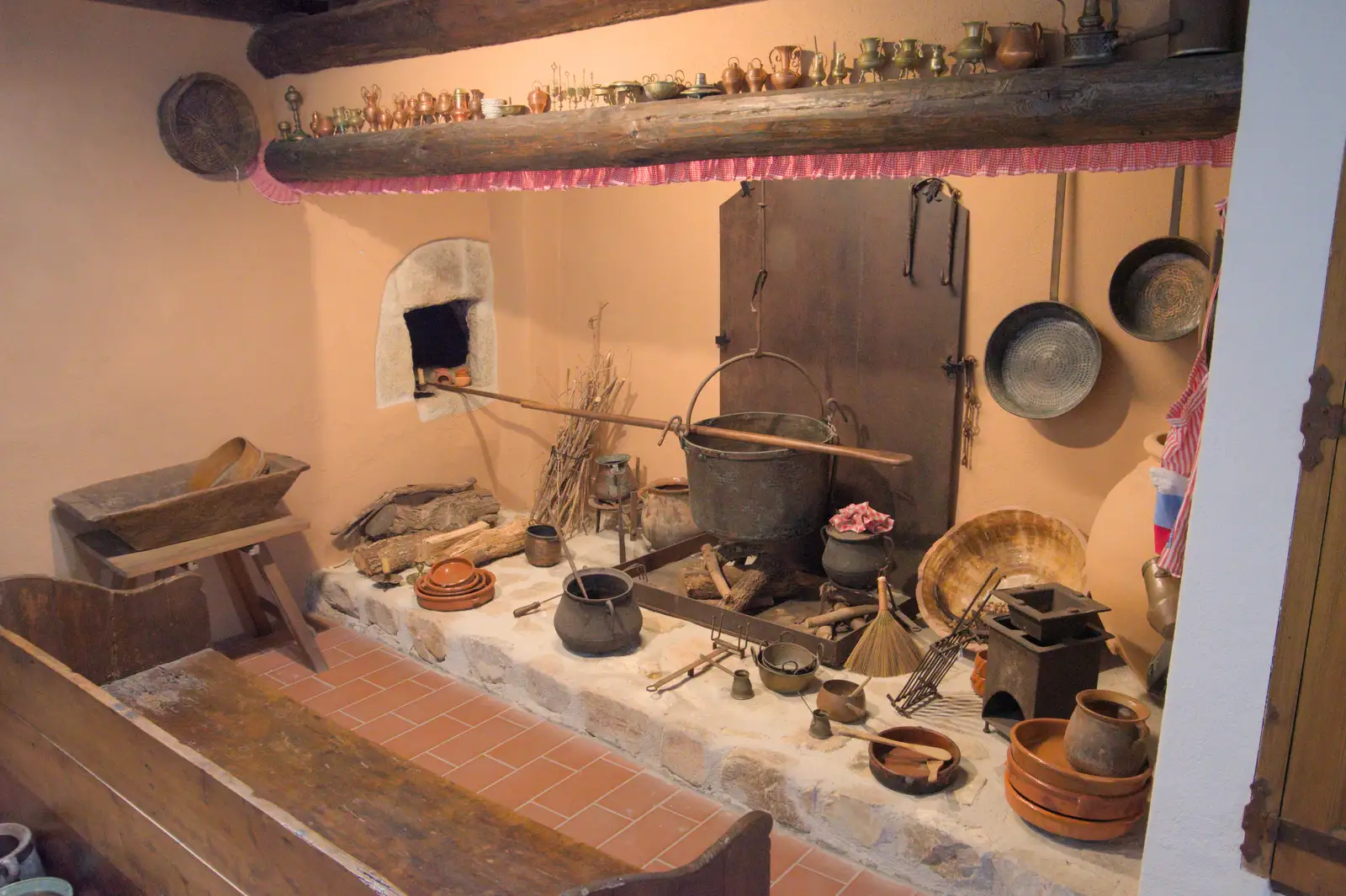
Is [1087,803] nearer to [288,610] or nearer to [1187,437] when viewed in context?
[1187,437]

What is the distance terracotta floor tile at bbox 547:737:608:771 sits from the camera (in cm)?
434

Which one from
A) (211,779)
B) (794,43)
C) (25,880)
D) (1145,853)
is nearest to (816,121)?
(794,43)

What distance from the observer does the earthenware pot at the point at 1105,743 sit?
3188 mm

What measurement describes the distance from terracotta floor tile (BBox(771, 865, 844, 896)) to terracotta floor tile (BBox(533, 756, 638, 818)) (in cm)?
90

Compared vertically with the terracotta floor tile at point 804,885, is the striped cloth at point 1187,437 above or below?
above

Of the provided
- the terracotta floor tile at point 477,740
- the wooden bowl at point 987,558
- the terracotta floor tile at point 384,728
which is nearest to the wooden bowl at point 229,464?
the terracotta floor tile at point 384,728

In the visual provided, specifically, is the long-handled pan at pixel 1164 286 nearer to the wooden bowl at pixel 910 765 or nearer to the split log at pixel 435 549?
the wooden bowl at pixel 910 765

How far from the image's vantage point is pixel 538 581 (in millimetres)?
5672

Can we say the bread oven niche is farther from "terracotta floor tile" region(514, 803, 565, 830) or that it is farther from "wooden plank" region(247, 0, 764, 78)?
"terracotta floor tile" region(514, 803, 565, 830)

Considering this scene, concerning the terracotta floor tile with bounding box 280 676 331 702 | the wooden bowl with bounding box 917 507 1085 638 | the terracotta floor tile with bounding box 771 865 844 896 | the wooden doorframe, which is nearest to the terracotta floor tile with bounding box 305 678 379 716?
the terracotta floor tile with bounding box 280 676 331 702

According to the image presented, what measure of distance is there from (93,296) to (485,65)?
90.2 inches

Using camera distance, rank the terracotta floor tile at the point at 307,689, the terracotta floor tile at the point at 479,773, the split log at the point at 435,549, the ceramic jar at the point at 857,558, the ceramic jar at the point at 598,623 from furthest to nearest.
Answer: the split log at the point at 435,549, the terracotta floor tile at the point at 307,689, the ceramic jar at the point at 857,558, the ceramic jar at the point at 598,623, the terracotta floor tile at the point at 479,773

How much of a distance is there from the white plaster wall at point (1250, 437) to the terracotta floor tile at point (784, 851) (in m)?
1.43

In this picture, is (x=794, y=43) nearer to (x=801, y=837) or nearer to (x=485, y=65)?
(x=485, y=65)
